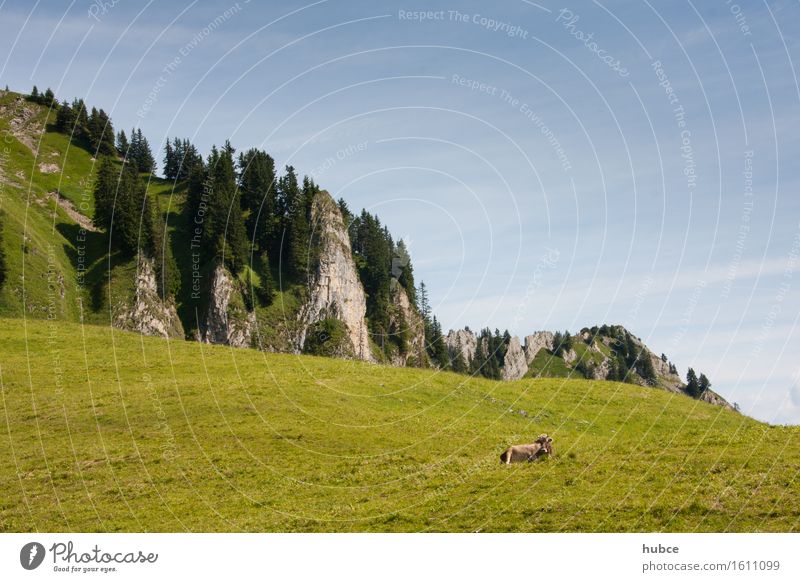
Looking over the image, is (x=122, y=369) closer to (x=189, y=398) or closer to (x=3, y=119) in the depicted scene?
(x=189, y=398)

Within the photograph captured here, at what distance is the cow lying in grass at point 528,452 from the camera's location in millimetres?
27781

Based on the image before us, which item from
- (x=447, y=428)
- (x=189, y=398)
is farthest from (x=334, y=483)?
(x=189, y=398)

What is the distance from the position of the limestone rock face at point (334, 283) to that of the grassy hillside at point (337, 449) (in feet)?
273

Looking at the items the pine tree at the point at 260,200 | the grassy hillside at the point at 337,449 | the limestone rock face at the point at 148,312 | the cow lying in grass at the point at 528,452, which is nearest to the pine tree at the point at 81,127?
the pine tree at the point at 260,200

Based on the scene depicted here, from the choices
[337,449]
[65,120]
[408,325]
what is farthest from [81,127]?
[337,449]

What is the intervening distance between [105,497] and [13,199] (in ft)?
372

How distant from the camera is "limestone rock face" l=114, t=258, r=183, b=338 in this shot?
371 ft

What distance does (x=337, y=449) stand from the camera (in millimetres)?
36000

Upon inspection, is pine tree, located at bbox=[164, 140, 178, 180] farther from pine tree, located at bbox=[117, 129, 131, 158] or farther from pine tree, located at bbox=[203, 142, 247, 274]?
pine tree, located at bbox=[203, 142, 247, 274]

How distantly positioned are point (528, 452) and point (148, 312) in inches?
3843

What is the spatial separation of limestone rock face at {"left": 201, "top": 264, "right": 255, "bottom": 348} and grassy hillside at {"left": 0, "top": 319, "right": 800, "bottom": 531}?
65909 mm

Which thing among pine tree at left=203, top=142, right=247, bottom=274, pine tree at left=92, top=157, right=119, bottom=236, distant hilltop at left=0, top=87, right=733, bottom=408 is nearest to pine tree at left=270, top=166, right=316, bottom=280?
distant hilltop at left=0, top=87, right=733, bottom=408

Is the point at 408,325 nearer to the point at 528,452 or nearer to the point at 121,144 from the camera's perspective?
the point at 121,144

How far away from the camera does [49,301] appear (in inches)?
3976
